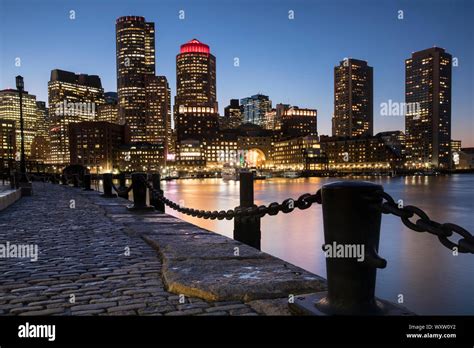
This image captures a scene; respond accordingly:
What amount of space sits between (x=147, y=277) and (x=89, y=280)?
2.33 feet

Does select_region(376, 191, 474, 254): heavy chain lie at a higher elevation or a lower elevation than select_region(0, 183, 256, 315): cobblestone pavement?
higher

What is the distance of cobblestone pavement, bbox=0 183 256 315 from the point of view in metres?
4.08

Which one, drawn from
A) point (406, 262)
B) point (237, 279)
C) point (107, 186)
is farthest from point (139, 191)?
point (406, 262)

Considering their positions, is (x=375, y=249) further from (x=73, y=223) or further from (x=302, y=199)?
(x=73, y=223)

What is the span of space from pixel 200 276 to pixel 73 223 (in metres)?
7.40

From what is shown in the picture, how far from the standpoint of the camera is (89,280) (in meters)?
5.23

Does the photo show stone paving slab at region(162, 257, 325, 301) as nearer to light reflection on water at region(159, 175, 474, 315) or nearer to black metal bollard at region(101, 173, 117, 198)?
light reflection on water at region(159, 175, 474, 315)

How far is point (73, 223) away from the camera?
37.1ft

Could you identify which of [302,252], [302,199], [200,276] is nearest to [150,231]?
[200,276]

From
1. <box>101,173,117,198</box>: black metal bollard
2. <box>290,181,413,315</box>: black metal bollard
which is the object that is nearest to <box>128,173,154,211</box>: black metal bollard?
<box>101,173,117,198</box>: black metal bollard

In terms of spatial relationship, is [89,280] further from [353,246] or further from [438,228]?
[438,228]

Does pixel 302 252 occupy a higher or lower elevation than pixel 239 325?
lower

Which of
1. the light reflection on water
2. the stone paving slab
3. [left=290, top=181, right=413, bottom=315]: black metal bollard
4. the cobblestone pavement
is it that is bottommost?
the light reflection on water

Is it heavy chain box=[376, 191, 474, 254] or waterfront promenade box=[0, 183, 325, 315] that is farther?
waterfront promenade box=[0, 183, 325, 315]
